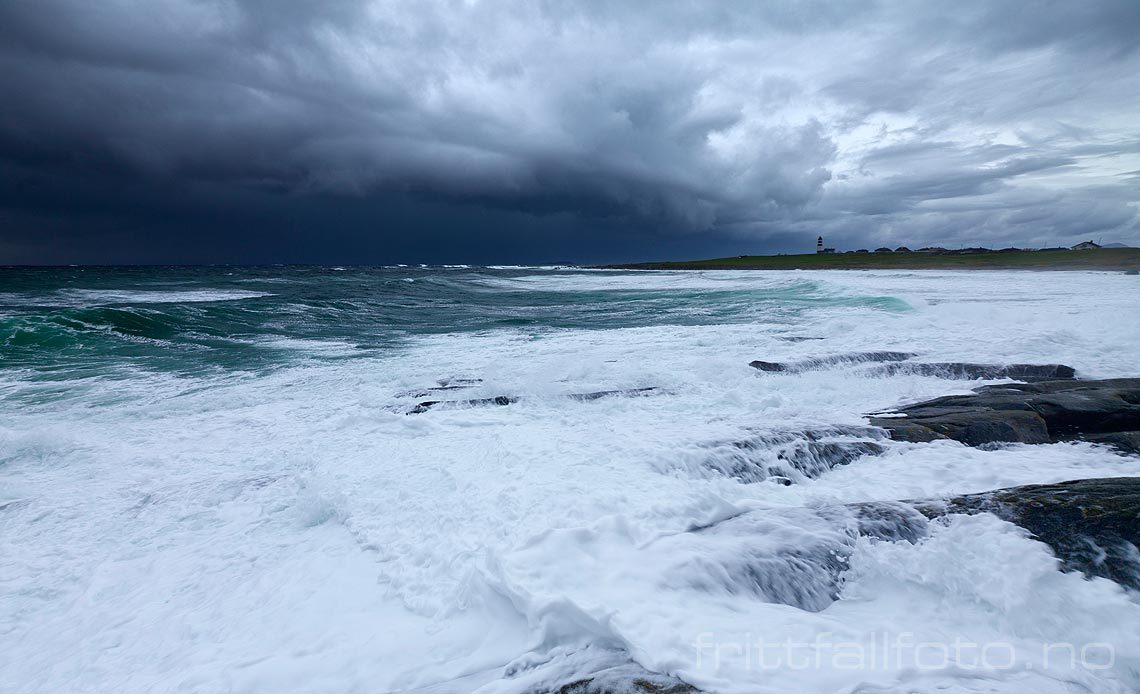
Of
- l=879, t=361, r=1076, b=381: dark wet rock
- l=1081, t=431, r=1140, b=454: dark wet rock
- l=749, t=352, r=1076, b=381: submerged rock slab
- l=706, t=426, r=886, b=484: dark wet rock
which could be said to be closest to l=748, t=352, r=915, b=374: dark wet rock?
l=749, t=352, r=1076, b=381: submerged rock slab

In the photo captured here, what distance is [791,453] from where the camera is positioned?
565cm

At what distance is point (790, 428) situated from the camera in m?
6.20

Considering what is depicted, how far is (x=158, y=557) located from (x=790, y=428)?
597 centimetres

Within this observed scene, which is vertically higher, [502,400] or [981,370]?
[981,370]

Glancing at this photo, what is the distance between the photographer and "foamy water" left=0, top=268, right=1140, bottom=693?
3.03 m

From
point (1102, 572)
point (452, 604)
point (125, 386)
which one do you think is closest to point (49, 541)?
point (452, 604)

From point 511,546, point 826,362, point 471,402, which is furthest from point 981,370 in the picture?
point 511,546

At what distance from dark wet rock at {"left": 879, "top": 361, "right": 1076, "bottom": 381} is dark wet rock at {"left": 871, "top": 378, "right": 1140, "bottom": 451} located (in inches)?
53.0

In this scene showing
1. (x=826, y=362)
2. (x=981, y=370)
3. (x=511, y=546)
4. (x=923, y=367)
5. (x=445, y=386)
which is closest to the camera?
(x=511, y=546)

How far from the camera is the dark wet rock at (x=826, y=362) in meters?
9.63

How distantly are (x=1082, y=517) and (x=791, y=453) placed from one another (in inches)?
90.7

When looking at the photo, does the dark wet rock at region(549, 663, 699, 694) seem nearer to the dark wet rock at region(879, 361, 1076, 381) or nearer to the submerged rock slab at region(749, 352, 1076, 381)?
the submerged rock slab at region(749, 352, 1076, 381)

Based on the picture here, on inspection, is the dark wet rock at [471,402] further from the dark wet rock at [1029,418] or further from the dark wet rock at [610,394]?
the dark wet rock at [1029,418]

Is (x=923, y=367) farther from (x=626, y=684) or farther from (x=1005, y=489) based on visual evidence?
(x=626, y=684)
